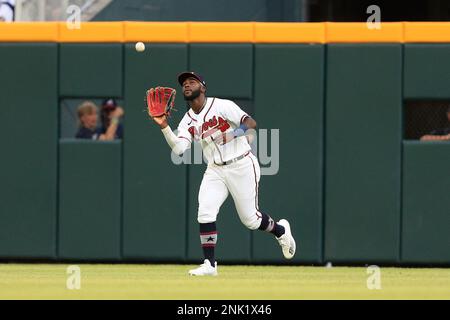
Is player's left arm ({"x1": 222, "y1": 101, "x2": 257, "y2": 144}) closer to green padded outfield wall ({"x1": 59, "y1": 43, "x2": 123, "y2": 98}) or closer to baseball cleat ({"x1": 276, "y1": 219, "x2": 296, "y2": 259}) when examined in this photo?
baseball cleat ({"x1": 276, "y1": 219, "x2": 296, "y2": 259})

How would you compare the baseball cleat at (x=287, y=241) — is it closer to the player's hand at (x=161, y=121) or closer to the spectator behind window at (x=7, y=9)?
the player's hand at (x=161, y=121)

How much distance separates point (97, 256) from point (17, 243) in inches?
36.2

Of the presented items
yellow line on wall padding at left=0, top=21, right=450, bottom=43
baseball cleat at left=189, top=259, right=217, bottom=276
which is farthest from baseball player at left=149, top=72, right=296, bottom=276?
yellow line on wall padding at left=0, top=21, right=450, bottom=43

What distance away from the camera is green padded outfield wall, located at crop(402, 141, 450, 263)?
46.8 feet

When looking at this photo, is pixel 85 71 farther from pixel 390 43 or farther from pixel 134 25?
pixel 390 43

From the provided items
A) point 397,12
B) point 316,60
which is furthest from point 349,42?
point 397,12

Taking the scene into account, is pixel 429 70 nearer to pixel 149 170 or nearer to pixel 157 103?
pixel 149 170

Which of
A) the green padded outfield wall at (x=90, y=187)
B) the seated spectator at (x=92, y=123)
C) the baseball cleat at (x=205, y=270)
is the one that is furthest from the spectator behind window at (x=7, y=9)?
the baseball cleat at (x=205, y=270)

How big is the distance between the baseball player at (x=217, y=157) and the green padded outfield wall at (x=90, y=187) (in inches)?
80.3

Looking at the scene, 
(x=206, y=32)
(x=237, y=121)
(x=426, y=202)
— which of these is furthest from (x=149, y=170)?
(x=426, y=202)

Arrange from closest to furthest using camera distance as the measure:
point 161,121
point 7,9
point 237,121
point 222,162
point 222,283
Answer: point 222,283, point 161,121, point 237,121, point 222,162, point 7,9

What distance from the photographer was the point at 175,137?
1220cm

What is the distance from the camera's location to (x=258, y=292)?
10734 mm

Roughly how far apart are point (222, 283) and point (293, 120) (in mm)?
3309
